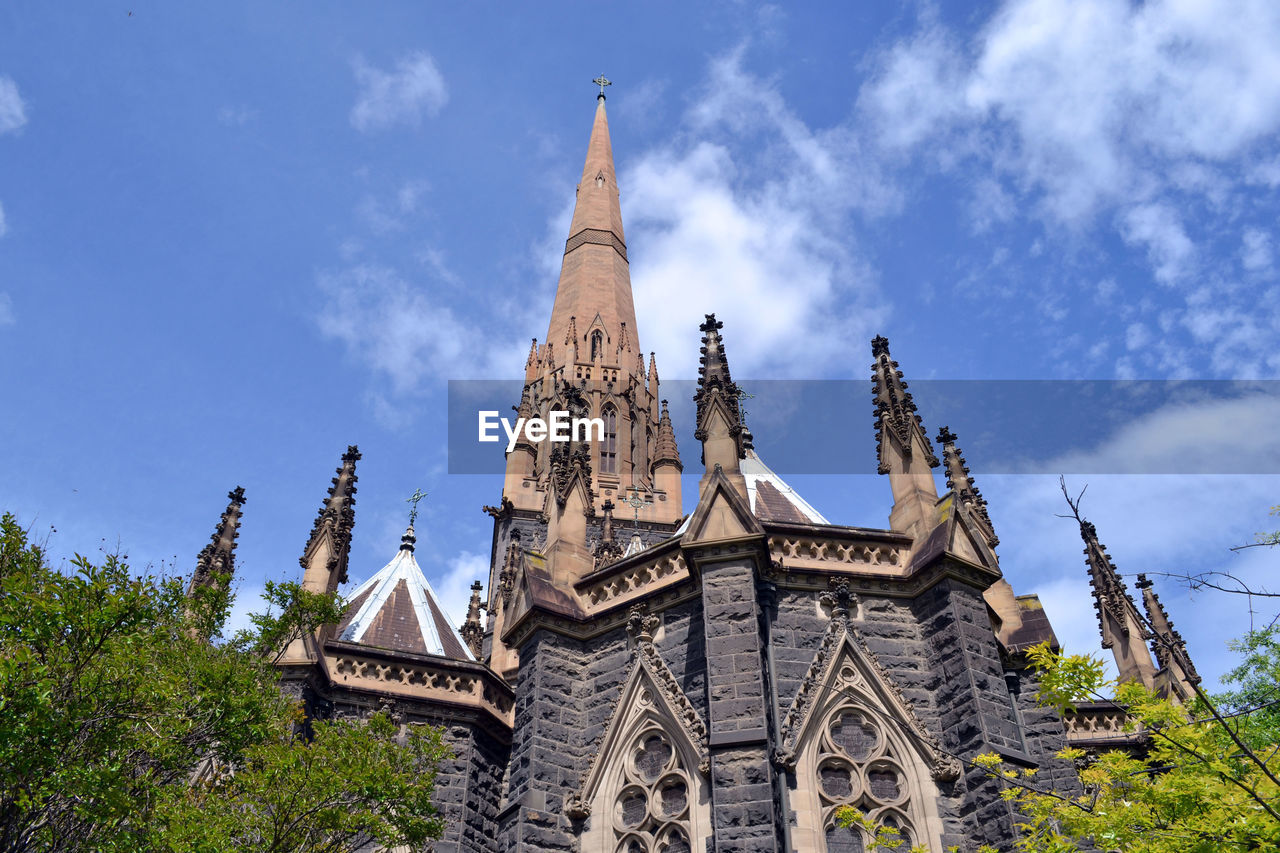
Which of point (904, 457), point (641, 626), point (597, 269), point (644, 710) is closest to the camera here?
point (644, 710)

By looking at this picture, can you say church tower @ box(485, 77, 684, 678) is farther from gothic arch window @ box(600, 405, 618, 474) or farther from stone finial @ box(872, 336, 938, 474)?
stone finial @ box(872, 336, 938, 474)

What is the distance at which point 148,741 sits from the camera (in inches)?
346

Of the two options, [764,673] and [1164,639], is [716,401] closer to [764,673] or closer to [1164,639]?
[764,673]

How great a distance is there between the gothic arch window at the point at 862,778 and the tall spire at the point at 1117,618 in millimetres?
8840

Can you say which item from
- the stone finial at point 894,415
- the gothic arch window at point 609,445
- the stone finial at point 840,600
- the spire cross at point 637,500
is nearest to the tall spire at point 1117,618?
the stone finial at point 894,415

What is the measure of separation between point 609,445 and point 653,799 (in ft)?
78.8

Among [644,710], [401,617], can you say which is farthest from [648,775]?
[401,617]

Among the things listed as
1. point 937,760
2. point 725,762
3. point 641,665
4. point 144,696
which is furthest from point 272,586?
point 937,760

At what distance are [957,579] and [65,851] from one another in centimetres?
967

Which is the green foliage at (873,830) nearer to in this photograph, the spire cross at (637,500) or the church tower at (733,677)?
the church tower at (733,677)

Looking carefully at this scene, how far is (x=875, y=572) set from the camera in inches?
460

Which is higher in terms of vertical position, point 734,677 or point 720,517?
point 720,517

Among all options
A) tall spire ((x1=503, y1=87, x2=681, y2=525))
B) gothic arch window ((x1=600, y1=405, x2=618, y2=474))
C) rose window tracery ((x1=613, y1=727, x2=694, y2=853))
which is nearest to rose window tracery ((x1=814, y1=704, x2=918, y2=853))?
rose window tracery ((x1=613, y1=727, x2=694, y2=853))

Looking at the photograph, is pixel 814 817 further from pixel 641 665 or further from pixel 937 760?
pixel 641 665
